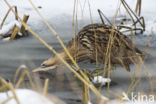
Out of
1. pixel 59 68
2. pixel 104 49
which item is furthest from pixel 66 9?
pixel 59 68

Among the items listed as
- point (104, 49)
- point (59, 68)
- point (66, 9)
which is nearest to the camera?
point (59, 68)

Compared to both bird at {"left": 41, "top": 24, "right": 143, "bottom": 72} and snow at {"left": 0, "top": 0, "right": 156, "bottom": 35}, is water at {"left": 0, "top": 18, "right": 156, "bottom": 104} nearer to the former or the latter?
bird at {"left": 41, "top": 24, "right": 143, "bottom": 72}

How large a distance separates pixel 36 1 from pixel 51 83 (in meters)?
2.26

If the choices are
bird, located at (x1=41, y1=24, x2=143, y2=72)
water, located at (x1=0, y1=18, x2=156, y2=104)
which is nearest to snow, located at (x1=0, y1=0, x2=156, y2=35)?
water, located at (x1=0, y1=18, x2=156, y2=104)

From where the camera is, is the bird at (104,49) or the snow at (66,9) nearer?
the bird at (104,49)

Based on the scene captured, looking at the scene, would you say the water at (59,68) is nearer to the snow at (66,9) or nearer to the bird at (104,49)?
the bird at (104,49)

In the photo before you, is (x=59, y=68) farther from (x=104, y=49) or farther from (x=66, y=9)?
(x=66, y=9)

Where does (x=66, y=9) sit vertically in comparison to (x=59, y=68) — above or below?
above

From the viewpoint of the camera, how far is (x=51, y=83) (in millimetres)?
1991

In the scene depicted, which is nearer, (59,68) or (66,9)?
(59,68)

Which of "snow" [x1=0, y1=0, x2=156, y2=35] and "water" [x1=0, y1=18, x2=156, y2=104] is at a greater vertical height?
"snow" [x1=0, y1=0, x2=156, y2=35]

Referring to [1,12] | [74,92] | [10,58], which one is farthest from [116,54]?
[1,12]

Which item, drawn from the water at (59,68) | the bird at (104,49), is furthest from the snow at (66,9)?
the bird at (104,49)

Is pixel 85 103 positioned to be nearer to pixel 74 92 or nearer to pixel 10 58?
pixel 74 92
